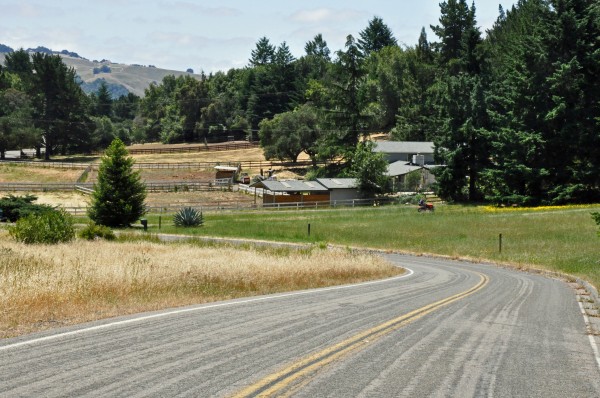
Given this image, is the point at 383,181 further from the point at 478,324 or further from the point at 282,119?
the point at 478,324

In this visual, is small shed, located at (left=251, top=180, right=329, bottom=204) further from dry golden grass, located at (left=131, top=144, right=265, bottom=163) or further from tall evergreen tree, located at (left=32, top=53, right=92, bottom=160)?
tall evergreen tree, located at (left=32, top=53, right=92, bottom=160)

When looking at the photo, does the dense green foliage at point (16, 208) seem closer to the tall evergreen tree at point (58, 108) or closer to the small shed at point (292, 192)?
the small shed at point (292, 192)

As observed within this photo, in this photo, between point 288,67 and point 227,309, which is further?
point 288,67

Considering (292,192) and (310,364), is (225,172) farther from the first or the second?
(310,364)

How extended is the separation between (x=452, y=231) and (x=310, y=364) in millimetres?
45943

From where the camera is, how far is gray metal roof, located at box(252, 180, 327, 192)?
273ft

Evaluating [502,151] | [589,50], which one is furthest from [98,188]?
[589,50]

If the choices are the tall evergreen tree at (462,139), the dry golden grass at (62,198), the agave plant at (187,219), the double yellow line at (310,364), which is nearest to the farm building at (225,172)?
the dry golden grass at (62,198)

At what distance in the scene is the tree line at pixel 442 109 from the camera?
7206cm

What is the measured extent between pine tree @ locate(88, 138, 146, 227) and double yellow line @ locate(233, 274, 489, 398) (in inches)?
1850

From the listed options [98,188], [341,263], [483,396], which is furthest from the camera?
[98,188]

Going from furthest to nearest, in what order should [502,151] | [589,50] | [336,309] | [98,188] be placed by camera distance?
1. [502,151]
2. [589,50]
3. [98,188]
4. [336,309]

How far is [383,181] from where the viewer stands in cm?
8688

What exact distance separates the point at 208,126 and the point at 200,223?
103 metres
